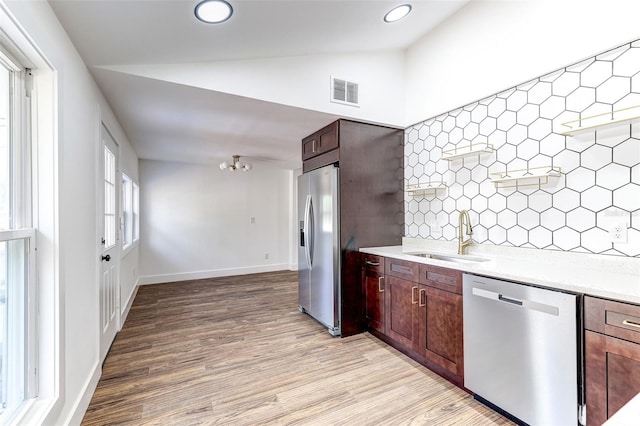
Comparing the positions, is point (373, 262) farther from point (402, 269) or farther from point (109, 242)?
point (109, 242)

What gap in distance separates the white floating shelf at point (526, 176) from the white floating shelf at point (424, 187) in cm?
51

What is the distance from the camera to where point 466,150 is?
8.09 feet

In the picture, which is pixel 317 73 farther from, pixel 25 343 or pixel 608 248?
pixel 25 343

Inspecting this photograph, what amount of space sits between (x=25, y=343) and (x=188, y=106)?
196 cm

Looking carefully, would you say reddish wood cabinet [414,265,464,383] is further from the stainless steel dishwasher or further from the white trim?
the white trim

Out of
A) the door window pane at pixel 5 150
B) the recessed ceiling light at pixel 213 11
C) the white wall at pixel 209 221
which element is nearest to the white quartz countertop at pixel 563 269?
the recessed ceiling light at pixel 213 11

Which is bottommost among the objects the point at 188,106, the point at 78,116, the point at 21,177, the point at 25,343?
the point at 25,343

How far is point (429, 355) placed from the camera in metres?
2.22

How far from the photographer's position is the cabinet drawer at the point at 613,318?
1.23 m

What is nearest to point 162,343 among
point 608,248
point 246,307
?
point 246,307

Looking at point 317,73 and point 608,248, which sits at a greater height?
point 317,73

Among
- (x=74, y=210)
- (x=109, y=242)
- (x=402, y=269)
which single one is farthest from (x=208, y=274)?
(x=402, y=269)

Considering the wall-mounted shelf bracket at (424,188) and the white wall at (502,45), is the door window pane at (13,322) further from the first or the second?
the white wall at (502,45)

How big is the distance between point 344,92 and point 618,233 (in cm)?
228
